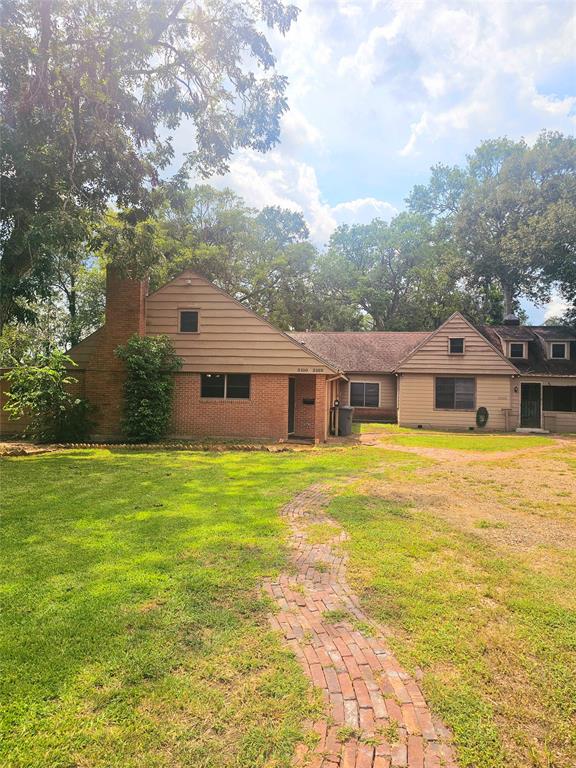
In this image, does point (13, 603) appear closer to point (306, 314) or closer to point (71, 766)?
point (71, 766)

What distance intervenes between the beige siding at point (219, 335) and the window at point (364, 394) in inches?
374

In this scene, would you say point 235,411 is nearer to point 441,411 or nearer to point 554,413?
point 441,411

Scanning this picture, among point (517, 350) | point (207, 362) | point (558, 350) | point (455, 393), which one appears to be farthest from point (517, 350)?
point (207, 362)

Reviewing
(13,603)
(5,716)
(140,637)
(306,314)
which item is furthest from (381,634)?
(306,314)

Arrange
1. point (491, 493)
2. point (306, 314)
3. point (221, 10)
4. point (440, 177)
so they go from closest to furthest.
→ 1. point (491, 493)
2. point (221, 10)
3. point (306, 314)
4. point (440, 177)

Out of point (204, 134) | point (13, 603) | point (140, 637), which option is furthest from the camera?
point (204, 134)

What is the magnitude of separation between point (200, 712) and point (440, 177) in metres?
51.7

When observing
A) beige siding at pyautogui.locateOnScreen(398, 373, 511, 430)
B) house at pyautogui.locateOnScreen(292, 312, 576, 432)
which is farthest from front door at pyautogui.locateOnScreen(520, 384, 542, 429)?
beige siding at pyautogui.locateOnScreen(398, 373, 511, 430)

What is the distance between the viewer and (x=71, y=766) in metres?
2.00

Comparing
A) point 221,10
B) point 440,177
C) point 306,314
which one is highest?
point 440,177

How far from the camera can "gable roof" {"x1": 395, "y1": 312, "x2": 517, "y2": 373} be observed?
20828 mm

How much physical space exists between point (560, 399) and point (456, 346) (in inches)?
247

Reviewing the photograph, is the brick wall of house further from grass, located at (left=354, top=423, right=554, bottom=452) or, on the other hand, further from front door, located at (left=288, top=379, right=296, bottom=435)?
grass, located at (left=354, top=423, right=554, bottom=452)

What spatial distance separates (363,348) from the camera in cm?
2542
